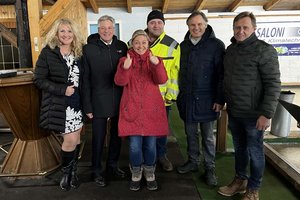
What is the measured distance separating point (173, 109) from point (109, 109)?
3418 millimetres

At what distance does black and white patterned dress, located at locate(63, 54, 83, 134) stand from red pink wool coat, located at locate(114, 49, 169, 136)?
369 mm

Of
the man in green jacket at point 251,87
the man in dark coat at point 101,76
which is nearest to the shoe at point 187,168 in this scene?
the man in green jacket at point 251,87

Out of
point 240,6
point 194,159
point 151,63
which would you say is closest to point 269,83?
point 151,63

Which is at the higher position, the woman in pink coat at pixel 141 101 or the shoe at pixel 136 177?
the woman in pink coat at pixel 141 101

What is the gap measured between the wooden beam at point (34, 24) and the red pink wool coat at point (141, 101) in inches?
72.0

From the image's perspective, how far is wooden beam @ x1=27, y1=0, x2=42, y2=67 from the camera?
3.31m

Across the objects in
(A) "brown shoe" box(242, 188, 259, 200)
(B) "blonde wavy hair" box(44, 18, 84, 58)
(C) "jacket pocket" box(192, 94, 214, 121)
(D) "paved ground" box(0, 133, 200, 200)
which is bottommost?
(D) "paved ground" box(0, 133, 200, 200)

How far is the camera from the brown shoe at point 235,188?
2.27 metres

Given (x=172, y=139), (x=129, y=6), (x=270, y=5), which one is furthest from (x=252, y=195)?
(x=270, y=5)

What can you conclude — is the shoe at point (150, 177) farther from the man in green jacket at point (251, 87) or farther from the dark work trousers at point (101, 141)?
the man in green jacket at point (251, 87)

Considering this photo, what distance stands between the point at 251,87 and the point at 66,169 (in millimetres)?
1703

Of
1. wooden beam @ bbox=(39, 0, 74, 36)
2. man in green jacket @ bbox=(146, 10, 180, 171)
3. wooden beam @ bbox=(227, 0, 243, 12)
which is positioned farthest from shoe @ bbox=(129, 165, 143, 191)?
wooden beam @ bbox=(227, 0, 243, 12)

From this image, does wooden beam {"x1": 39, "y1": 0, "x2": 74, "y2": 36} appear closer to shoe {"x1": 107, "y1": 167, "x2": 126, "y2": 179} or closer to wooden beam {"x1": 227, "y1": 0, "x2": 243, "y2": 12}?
shoe {"x1": 107, "y1": 167, "x2": 126, "y2": 179}

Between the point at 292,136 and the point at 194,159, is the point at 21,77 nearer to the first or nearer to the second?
the point at 194,159
